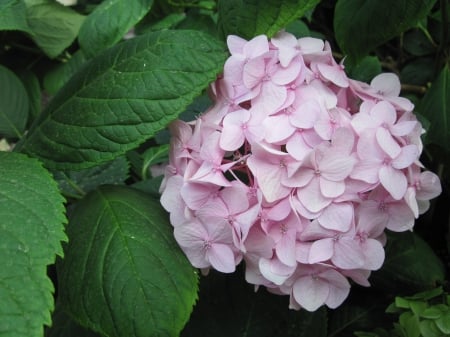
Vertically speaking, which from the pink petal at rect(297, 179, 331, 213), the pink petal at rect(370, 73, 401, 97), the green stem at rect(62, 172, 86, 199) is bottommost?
the green stem at rect(62, 172, 86, 199)

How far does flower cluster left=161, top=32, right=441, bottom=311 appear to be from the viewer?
2.06 feet

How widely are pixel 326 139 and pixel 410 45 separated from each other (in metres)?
0.55

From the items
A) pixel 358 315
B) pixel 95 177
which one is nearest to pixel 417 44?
pixel 358 315

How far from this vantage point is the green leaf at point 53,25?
3.90 feet

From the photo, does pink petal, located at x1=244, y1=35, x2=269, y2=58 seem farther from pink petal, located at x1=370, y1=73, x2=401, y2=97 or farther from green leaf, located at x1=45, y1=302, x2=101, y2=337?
green leaf, located at x1=45, y1=302, x2=101, y2=337

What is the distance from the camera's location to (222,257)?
655 mm

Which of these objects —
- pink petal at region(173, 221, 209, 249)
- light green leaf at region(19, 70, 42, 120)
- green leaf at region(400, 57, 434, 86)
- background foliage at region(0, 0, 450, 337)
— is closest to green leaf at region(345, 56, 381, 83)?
background foliage at region(0, 0, 450, 337)

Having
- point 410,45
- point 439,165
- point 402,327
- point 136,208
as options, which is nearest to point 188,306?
point 136,208

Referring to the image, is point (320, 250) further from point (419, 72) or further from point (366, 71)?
point (419, 72)

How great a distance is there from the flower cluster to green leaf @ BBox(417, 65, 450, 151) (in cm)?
20

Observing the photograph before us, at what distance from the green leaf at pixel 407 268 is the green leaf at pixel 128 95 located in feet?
1.24

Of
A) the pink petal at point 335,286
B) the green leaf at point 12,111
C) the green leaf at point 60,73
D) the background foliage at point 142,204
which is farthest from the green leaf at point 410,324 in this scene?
the green leaf at point 60,73

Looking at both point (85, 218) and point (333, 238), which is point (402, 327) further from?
point (85, 218)

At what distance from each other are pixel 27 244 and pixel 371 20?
468 mm
